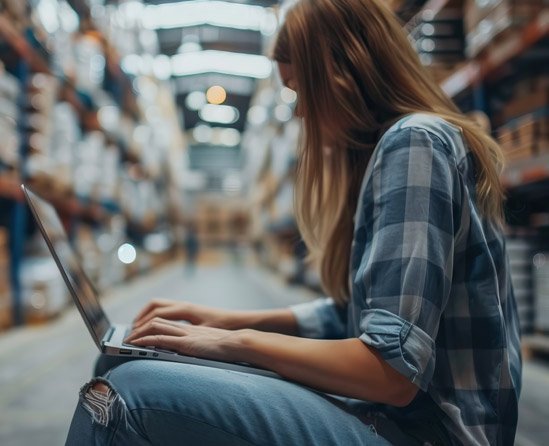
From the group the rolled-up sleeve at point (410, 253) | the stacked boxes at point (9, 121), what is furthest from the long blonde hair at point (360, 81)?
the stacked boxes at point (9, 121)

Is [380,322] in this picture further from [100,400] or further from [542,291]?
[542,291]

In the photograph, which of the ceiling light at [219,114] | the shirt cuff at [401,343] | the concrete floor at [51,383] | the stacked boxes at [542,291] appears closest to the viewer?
the shirt cuff at [401,343]

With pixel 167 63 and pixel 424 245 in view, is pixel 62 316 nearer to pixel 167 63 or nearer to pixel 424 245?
pixel 424 245

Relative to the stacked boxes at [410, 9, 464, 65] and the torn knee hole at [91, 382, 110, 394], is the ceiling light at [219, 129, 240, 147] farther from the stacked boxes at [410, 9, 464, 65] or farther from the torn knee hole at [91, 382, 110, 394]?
the torn knee hole at [91, 382, 110, 394]

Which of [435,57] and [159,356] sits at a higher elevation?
[435,57]

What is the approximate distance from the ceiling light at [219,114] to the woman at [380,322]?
19197mm

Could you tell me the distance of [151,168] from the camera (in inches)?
389

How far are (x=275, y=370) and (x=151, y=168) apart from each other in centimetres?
934

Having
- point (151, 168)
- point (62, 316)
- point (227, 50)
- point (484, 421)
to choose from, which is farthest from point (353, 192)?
point (227, 50)

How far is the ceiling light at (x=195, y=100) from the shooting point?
717 inches

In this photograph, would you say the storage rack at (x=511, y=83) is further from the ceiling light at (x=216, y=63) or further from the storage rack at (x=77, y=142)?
the ceiling light at (x=216, y=63)

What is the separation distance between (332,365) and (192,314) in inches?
18.4

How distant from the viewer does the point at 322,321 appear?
125 centimetres

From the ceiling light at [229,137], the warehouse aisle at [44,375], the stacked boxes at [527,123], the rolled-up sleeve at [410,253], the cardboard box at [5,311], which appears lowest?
the warehouse aisle at [44,375]
